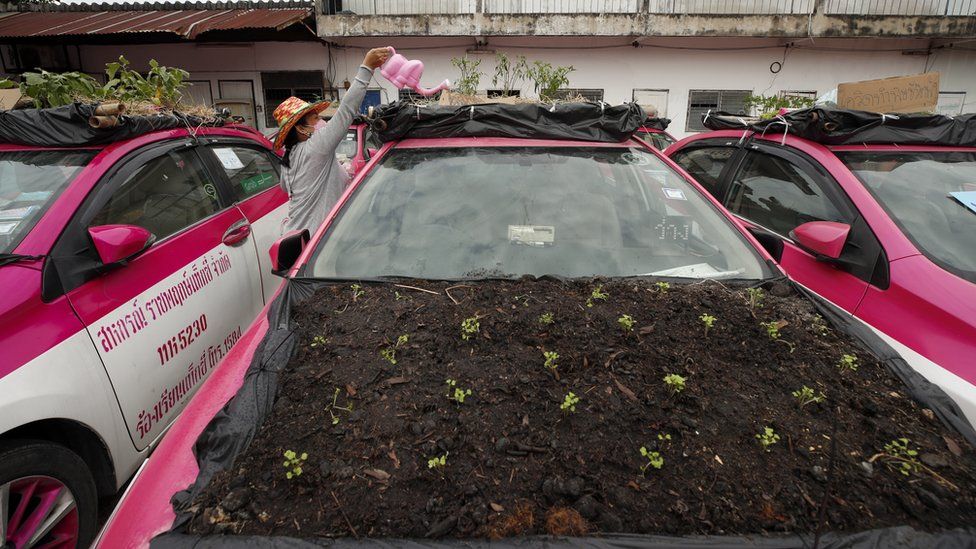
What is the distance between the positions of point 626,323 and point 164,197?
9.19 ft

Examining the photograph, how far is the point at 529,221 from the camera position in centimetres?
244

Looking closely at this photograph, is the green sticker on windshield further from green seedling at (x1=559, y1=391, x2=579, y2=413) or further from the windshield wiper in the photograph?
green seedling at (x1=559, y1=391, x2=579, y2=413)

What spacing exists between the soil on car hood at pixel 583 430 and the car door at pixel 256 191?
206 cm

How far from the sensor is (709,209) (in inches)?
100

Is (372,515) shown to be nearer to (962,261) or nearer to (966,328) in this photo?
(966,328)

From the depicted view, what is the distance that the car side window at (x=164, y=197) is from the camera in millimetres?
2721

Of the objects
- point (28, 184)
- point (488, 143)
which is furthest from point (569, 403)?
point (28, 184)

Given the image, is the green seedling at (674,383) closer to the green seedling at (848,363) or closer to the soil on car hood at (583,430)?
the soil on car hood at (583,430)

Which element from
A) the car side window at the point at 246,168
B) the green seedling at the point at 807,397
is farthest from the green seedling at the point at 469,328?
the car side window at the point at 246,168

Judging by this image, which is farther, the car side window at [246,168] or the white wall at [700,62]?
the white wall at [700,62]

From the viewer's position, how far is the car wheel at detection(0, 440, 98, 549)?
184 cm

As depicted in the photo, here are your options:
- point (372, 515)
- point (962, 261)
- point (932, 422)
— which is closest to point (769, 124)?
point (962, 261)

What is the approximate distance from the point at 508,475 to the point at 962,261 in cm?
240

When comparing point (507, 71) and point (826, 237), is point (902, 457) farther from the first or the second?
point (507, 71)
